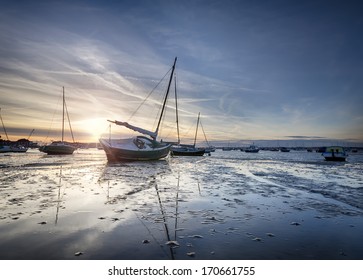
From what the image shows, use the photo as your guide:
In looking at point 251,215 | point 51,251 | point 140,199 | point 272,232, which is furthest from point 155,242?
point 140,199

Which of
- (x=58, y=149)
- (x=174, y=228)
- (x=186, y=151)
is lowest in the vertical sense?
(x=174, y=228)

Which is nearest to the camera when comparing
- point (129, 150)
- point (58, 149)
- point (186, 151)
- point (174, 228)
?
point (174, 228)

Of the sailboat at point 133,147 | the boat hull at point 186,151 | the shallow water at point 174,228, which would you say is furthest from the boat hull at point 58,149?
the shallow water at point 174,228

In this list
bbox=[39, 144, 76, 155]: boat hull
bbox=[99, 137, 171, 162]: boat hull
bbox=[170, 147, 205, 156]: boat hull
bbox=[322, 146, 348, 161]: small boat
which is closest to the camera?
bbox=[99, 137, 171, 162]: boat hull

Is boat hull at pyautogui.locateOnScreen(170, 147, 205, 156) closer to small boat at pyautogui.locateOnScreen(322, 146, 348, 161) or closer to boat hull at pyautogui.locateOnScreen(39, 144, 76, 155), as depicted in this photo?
boat hull at pyautogui.locateOnScreen(39, 144, 76, 155)

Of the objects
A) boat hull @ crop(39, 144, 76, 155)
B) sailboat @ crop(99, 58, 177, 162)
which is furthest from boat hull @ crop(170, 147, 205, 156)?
sailboat @ crop(99, 58, 177, 162)

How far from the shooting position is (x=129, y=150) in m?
31.1

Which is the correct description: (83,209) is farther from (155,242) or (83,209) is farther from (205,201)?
(205,201)

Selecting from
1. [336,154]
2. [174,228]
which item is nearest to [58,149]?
[174,228]

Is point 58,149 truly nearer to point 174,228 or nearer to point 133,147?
point 133,147

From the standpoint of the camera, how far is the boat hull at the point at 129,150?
101 feet

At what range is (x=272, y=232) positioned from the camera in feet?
17.0

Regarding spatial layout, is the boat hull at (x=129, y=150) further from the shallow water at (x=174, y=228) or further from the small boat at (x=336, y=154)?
the small boat at (x=336, y=154)

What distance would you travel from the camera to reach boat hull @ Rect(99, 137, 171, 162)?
30.8 metres
